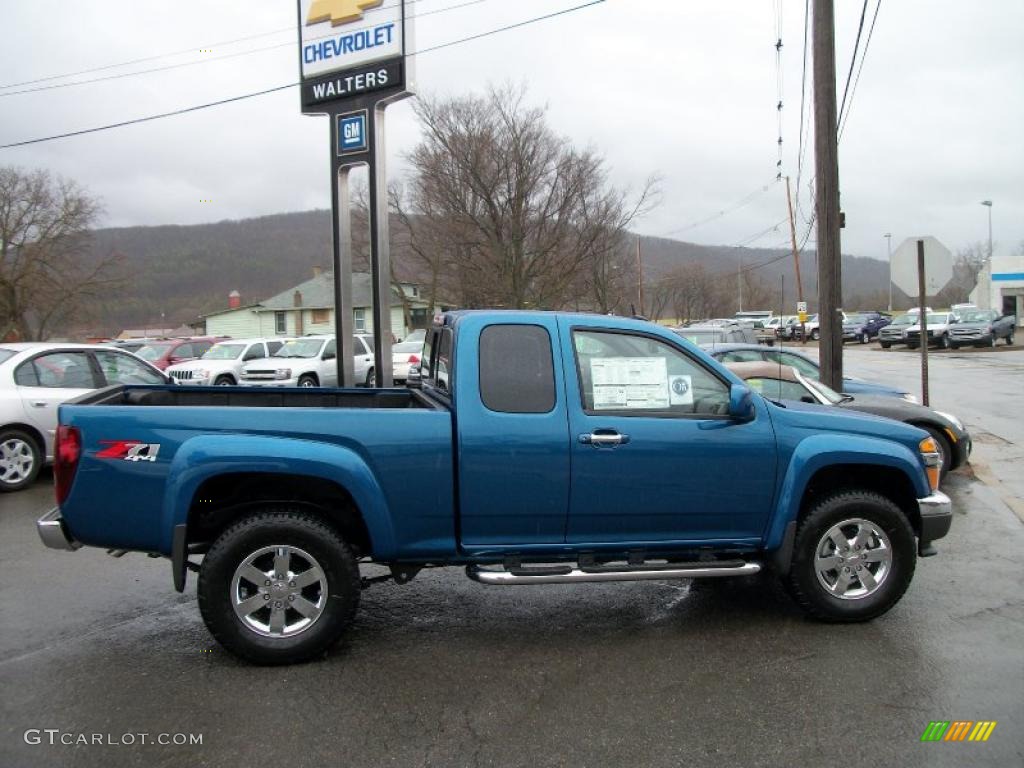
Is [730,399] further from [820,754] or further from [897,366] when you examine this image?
[897,366]

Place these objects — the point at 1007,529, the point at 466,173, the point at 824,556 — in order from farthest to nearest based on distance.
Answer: the point at 466,173, the point at 1007,529, the point at 824,556

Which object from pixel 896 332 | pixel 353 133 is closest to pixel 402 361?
pixel 353 133

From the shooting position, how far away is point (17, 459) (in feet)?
28.8

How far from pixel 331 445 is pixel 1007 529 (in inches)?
248

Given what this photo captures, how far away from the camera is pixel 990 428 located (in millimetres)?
13789

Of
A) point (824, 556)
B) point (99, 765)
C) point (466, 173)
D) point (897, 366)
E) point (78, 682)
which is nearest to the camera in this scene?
point (99, 765)

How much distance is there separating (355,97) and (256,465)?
24.2 feet

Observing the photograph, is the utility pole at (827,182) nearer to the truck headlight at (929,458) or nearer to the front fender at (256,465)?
the truck headlight at (929,458)

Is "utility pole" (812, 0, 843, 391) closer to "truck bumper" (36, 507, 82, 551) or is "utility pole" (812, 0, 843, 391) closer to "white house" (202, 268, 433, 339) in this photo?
"truck bumper" (36, 507, 82, 551)

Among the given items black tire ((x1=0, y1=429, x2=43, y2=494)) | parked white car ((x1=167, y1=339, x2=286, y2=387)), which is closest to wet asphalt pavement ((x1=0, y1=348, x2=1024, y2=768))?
black tire ((x1=0, y1=429, x2=43, y2=494))

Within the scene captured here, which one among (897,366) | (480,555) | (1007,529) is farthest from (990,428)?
(897,366)

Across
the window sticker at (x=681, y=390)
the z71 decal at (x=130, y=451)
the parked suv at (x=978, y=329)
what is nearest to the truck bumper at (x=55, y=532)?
the z71 decal at (x=130, y=451)

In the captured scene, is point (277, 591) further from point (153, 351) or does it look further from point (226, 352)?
point (153, 351)

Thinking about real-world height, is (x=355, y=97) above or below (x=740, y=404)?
above
